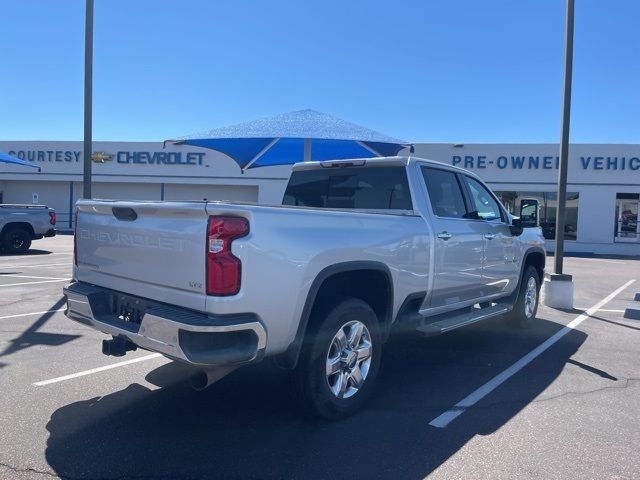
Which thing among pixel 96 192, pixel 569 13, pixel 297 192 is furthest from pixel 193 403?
pixel 96 192

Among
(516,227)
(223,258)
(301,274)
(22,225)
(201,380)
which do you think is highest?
(516,227)

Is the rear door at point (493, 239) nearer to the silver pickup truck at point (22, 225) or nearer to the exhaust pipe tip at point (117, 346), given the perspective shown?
the exhaust pipe tip at point (117, 346)

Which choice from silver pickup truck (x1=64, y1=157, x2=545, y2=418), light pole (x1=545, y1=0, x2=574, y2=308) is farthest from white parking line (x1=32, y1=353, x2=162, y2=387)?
light pole (x1=545, y1=0, x2=574, y2=308)

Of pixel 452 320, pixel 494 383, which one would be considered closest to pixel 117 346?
pixel 452 320

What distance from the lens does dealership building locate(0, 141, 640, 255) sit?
91.0 feet

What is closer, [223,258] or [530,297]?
[223,258]

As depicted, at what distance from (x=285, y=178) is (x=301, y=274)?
27.5 meters

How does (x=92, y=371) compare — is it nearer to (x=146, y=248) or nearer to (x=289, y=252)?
(x=146, y=248)

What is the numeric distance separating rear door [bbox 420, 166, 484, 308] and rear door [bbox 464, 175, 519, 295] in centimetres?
18

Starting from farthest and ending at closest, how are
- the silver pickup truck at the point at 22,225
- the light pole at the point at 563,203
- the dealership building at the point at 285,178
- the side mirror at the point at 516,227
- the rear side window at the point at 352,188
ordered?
the dealership building at the point at 285,178
the silver pickup truck at the point at 22,225
the light pole at the point at 563,203
the side mirror at the point at 516,227
the rear side window at the point at 352,188

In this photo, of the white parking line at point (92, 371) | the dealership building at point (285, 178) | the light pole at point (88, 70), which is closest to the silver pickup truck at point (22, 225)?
the dealership building at point (285, 178)

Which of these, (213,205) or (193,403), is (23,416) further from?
(213,205)

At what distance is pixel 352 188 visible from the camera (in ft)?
19.8

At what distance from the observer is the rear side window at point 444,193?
5.78m
